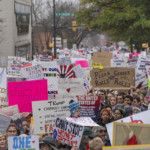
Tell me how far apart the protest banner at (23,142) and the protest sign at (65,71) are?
720 centimetres

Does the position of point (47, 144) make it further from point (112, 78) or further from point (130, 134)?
point (112, 78)

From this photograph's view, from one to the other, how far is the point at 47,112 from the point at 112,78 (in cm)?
580

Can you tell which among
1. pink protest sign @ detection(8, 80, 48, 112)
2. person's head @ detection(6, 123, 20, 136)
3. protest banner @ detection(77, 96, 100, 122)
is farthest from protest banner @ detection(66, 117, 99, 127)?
pink protest sign @ detection(8, 80, 48, 112)

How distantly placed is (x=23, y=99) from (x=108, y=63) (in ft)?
38.3

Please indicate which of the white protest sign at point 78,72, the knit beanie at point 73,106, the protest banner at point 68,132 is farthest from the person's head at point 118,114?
the white protest sign at point 78,72

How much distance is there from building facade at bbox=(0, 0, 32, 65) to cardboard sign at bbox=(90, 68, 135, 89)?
2707cm

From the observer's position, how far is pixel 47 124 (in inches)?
309

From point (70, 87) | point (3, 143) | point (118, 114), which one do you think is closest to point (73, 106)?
point (118, 114)

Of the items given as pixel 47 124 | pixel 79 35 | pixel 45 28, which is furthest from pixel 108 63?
pixel 79 35

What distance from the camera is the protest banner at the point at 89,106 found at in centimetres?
897

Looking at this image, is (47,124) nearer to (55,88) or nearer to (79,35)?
(55,88)

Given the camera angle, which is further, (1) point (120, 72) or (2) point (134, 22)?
(2) point (134, 22)

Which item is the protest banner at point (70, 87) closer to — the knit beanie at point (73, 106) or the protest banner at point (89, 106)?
the protest banner at point (89, 106)

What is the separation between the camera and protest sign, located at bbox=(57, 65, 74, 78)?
13258mm
